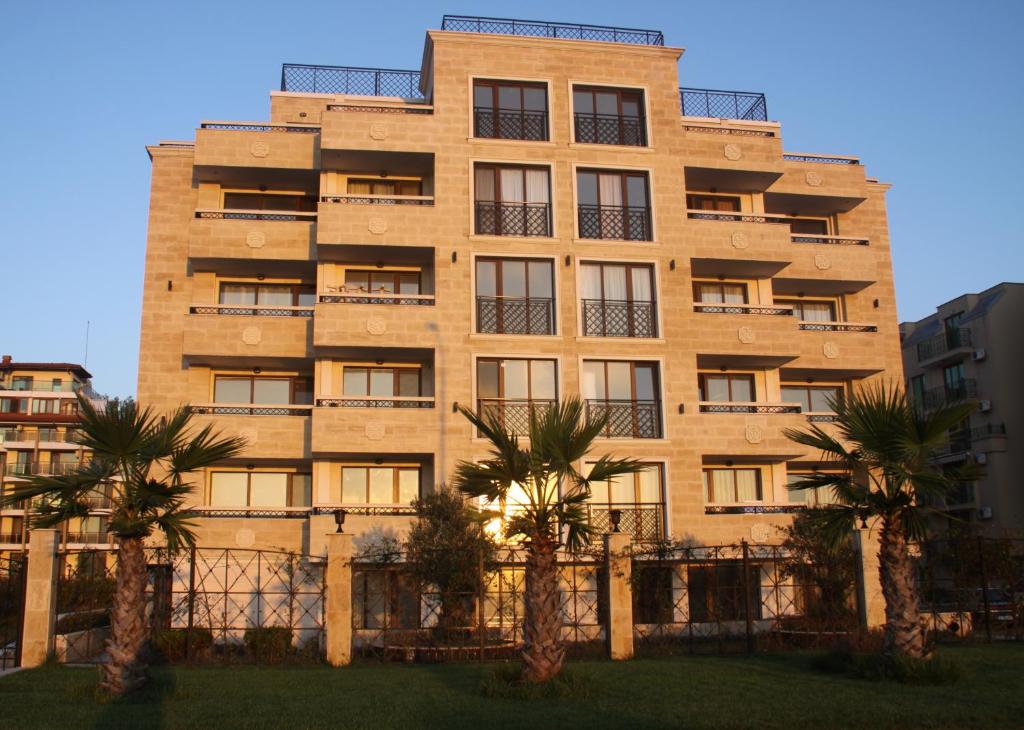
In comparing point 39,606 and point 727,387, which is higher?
point 727,387

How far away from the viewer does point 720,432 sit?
102 feet

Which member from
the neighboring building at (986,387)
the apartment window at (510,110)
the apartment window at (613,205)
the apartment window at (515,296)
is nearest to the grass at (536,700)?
the apartment window at (515,296)

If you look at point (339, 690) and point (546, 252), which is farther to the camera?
point (546, 252)

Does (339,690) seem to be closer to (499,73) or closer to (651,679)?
(651,679)

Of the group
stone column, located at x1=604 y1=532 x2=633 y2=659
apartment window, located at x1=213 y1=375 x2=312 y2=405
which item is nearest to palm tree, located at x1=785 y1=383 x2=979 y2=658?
stone column, located at x1=604 y1=532 x2=633 y2=659

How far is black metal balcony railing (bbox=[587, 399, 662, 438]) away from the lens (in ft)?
101

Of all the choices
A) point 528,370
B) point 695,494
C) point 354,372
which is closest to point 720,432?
point 695,494

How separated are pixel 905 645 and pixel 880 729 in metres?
3.72

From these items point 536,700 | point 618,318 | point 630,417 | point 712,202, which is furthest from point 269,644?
point 712,202

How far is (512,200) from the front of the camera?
32.4 metres

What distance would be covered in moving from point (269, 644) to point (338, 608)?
2214 millimetres

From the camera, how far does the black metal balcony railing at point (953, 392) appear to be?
50.7 metres

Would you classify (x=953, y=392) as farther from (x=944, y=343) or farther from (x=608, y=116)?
(x=608, y=116)

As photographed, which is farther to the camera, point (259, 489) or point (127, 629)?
point (259, 489)
